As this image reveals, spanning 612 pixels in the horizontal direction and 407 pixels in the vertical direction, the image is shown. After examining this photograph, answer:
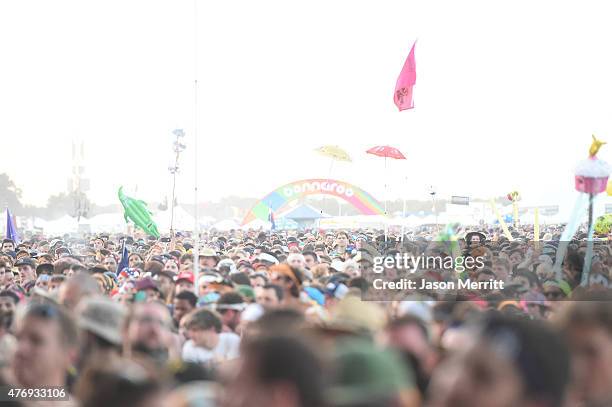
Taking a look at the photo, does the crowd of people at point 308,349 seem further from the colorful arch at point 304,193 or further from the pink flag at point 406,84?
the colorful arch at point 304,193

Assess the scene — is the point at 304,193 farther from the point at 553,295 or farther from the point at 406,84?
the point at 553,295

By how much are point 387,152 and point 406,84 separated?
295 inches

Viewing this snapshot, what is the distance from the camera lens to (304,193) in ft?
207

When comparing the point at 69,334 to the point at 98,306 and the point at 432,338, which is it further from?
the point at 432,338

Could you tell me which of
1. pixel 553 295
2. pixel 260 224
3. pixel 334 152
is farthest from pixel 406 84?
pixel 260 224

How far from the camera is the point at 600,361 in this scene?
4621 mm

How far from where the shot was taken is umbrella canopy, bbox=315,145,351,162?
144 ft

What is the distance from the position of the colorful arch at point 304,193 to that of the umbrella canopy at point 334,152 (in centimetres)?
1682

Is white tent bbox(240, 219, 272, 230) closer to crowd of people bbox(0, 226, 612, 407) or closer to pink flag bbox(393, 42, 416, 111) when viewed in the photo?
pink flag bbox(393, 42, 416, 111)

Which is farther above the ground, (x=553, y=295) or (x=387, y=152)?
(x=387, y=152)

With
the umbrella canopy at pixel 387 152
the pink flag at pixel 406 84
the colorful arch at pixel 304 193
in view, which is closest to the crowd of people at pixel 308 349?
the pink flag at pixel 406 84

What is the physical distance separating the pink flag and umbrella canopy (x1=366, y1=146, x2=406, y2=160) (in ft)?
22.9

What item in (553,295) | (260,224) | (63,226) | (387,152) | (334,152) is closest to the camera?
(553,295)

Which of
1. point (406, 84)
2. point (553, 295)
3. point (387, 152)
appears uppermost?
point (406, 84)
